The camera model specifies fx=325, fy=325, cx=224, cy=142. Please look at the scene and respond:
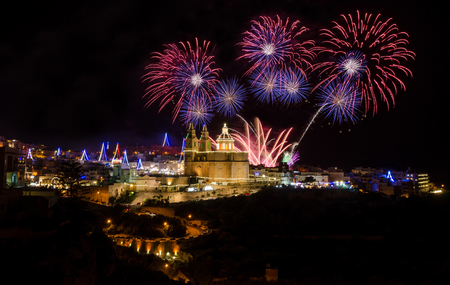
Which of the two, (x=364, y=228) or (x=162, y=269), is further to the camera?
(x=364, y=228)

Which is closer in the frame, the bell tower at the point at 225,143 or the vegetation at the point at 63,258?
the vegetation at the point at 63,258

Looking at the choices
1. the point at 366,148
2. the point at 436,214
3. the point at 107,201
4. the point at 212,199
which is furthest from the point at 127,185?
the point at 366,148

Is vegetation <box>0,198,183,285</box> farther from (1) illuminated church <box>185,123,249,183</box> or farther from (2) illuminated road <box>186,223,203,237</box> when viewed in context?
(1) illuminated church <box>185,123,249,183</box>

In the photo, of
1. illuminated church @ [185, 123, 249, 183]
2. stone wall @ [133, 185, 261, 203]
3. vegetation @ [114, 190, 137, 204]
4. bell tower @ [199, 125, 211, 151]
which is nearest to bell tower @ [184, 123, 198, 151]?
illuminated church @ [185, 123, 249, 183]

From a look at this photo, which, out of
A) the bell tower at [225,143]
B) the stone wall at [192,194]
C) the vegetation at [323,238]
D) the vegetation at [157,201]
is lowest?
the vegetation at [323,238]

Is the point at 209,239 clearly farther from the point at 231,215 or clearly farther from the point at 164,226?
the point at 231,215

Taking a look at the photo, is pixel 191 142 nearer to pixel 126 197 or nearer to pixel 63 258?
pixel 126 197

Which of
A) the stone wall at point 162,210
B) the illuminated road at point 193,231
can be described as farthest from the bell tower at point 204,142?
the illuminated road at point 193,231

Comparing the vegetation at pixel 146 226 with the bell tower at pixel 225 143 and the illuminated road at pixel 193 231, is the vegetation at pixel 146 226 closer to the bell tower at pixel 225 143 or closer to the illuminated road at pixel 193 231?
the illuminated road at pixel 193 231
